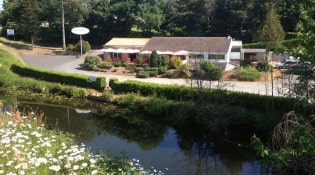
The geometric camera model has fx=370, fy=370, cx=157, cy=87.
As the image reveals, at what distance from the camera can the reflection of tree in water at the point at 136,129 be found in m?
17.4

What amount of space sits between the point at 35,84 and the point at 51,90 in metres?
1.60

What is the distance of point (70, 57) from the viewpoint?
1721 inches

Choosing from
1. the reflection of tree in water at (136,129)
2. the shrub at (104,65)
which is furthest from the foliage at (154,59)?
the reflection of tree in water at (136,129)

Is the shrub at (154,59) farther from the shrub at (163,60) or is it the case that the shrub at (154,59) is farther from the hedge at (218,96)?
the hedge at (218,96)

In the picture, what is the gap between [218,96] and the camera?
18.1m

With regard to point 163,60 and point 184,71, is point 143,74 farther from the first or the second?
point 163,60

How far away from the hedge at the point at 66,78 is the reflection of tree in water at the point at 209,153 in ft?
30.6

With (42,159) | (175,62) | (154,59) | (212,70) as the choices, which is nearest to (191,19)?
(154,59)

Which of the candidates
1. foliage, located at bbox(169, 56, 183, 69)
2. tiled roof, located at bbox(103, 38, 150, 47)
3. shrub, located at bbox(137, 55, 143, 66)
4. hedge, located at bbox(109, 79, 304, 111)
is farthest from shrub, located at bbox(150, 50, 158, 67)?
hedge, located at bbox(109, 79, 304, 111)

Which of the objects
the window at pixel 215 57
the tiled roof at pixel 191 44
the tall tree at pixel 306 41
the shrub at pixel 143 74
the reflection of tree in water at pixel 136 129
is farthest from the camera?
the tiled roof at pixel 191 44

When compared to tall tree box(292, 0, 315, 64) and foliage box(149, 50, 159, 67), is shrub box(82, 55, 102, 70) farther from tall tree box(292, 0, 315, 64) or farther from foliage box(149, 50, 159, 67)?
tall tree box(292, 0, 315, 64)

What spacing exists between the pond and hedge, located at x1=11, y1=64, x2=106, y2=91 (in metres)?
3.05

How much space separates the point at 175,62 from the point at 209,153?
746 inches

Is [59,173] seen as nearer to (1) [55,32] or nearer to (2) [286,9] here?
(2) [286,9]
